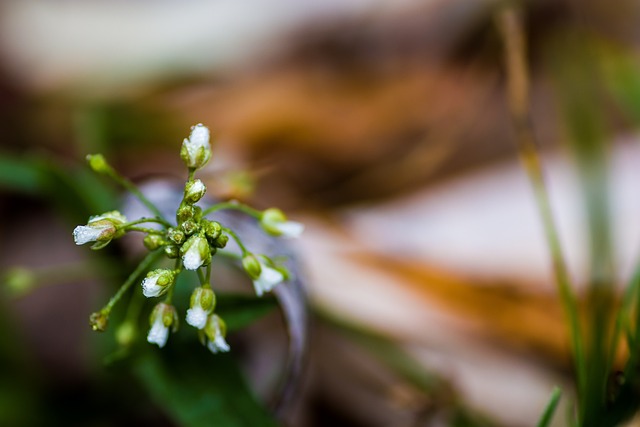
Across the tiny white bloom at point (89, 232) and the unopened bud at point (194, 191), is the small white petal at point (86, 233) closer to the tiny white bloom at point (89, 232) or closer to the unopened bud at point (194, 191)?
the tiny white bloom at point (89, 232)

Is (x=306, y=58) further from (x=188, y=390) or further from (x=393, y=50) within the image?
(x=188, y=390)

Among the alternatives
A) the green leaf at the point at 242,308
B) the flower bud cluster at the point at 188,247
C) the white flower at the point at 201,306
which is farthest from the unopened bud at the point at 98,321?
the green leaf at the point at 242,308

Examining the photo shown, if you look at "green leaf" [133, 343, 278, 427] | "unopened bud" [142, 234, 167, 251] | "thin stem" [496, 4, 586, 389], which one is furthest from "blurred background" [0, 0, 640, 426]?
"unopened bud" [142, 234, 167, 251]

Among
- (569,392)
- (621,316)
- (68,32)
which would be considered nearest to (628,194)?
(569,392)

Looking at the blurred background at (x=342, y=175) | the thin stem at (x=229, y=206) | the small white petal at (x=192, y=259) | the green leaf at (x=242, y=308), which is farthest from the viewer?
the blurred background at (x=342, y=175)

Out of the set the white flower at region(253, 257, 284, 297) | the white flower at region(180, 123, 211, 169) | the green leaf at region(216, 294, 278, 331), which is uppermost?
the white flower at region(180, 123, 211, 169)

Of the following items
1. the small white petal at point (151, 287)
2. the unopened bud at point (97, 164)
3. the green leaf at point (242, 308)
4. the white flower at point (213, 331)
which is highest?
the unopened bud at point (97, 164)

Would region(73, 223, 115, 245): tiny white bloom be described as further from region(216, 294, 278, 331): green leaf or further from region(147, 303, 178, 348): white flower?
region(216, 294, 278, 331): green leaf

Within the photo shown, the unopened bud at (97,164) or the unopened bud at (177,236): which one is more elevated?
the unopened bud at (97,164)

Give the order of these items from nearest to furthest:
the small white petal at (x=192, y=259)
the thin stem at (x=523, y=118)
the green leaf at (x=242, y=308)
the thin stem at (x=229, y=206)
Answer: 1. the small white petal at (x=192, y=259)
2. the thin stem at (x=229, y=206)
3. the green leaf at (x=242, y=308)
4. the thin stem at (x=523, y=118)

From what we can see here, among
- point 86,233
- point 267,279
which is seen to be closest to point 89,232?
point 86,233
